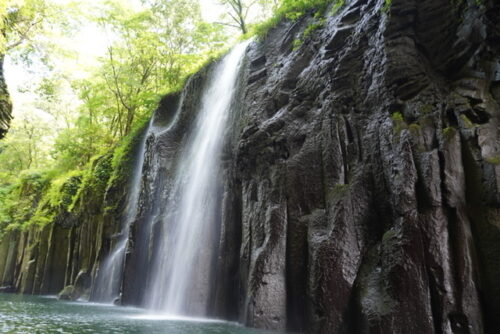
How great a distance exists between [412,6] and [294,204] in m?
4.99

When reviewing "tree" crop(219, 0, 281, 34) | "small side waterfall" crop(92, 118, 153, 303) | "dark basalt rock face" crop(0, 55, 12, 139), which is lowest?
"small side waterfall" crop(92, 118, 153, 303)

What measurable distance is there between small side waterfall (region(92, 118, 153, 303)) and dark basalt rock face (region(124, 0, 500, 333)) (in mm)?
7687

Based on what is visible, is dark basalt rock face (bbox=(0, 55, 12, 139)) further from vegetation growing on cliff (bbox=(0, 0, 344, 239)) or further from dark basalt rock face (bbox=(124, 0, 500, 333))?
dark basalt rock face (bbox=(124, 0, 500, 333))

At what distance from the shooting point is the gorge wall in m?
5.64

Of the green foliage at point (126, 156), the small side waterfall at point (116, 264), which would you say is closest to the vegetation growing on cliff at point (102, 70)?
the green foliage at point (126, 156)

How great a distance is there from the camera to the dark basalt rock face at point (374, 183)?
563cm

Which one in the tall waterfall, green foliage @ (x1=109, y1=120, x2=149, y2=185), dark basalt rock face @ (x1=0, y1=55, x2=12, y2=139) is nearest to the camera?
the tall waterfall

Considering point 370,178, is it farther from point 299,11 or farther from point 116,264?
point 116,264

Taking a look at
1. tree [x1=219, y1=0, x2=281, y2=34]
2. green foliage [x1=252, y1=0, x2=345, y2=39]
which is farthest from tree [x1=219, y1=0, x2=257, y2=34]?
green foliage [x1=252, y1=0, x2=345, y2=39]

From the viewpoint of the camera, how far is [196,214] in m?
11.7

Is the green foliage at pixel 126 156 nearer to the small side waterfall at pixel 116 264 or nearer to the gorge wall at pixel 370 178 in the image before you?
the small side waterfall at pixel 116 264

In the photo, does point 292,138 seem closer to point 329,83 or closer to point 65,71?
point 329,83

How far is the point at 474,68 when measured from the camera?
23.1 ft

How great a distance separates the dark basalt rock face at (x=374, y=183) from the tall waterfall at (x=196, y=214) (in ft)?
2.72
